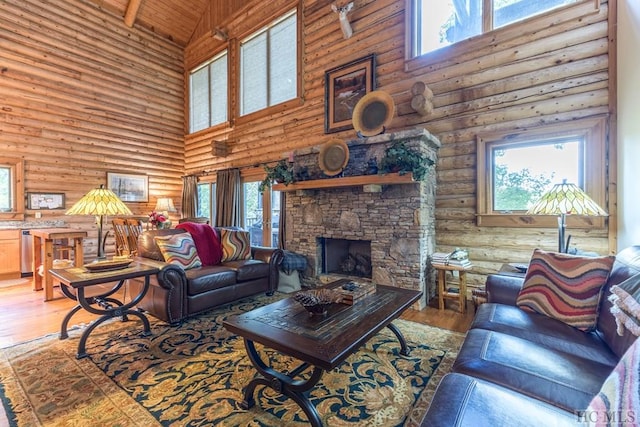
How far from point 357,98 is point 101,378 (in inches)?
180

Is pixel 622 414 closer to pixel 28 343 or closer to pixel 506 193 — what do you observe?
pixel 506 193

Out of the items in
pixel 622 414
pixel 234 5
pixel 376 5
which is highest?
pixel 234 5

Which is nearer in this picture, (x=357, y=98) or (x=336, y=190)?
(x=336, y=190)

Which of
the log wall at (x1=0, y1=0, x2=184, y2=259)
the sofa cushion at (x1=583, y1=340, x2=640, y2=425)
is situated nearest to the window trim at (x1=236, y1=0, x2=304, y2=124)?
the log wall at (x1=0, y1=0, x2=184, y2=259)

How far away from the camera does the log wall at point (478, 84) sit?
2.95m

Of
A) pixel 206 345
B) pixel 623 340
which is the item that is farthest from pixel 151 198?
pixel 623 340

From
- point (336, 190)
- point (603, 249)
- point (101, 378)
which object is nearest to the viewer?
point (101, 378)

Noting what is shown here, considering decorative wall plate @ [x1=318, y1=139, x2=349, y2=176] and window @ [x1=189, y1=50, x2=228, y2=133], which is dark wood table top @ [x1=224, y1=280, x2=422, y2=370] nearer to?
decorative wall plate @ [x1=318, y1=139, x2=349, y2=176]

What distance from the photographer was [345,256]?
4.46m

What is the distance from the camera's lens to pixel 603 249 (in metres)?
2.90

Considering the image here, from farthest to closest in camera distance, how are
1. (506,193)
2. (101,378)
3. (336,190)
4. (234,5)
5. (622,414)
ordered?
(234,5) → (336,190) → (506,193) → (101,378) → (622,414)

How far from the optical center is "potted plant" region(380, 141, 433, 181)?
10.5 feet

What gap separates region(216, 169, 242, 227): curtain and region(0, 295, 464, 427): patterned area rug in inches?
146

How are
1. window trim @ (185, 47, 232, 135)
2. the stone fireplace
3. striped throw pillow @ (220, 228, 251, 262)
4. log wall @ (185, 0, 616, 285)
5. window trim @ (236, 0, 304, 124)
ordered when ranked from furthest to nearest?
window trim @ (185, 47, 232, 135) → window trim @ (236, 0, 304, 124) → striped throw pillow @ (220, 228, 251, 262) → the stone fireplace → log wall @ (185, 0, 616, 285)
